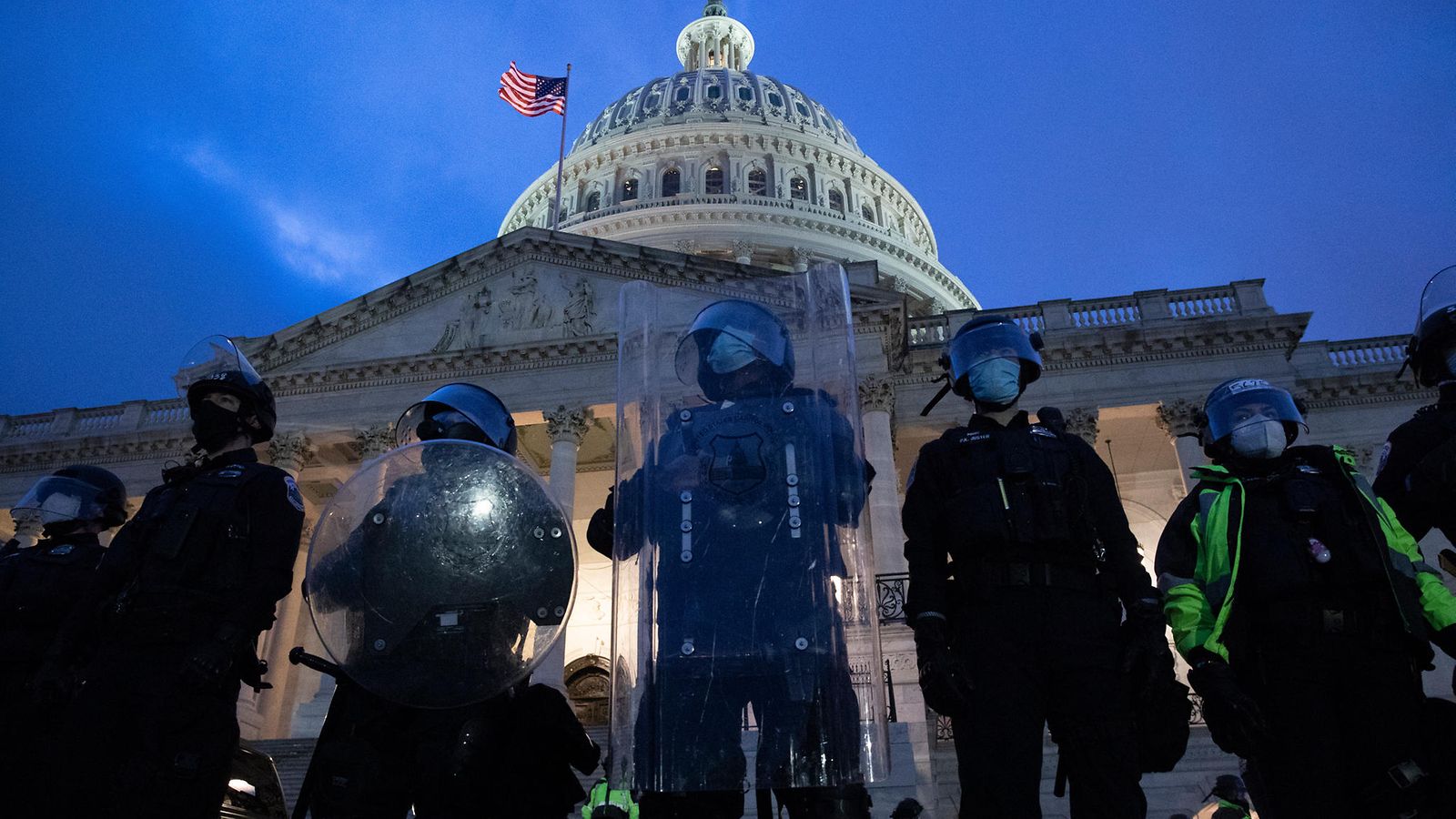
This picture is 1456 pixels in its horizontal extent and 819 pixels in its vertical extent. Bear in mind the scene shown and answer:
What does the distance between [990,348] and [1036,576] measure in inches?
54.4

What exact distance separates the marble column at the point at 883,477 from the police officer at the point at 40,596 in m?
13.7

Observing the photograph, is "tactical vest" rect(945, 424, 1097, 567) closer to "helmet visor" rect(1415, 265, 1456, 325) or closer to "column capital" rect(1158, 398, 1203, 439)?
"helmet visor" rect(1415, 265, 1456, 325)

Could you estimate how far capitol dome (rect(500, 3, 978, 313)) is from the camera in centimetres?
4797

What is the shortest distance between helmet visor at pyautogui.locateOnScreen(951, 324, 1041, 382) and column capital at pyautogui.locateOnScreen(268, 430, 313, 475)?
2209cm

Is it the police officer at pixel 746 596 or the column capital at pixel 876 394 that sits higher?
the column capital at pixel 876 394

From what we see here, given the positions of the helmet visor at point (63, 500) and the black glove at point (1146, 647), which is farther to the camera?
the helmet visor at point (63, 500)

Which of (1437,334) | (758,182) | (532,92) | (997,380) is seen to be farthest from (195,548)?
(758,182)

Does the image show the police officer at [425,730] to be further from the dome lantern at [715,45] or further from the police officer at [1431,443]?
the dome lantern at [715,45]

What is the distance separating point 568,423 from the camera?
2330 cm

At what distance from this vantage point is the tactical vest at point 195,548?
509 centimetres

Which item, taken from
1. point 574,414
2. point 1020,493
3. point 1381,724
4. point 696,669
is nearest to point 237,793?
point 696,669

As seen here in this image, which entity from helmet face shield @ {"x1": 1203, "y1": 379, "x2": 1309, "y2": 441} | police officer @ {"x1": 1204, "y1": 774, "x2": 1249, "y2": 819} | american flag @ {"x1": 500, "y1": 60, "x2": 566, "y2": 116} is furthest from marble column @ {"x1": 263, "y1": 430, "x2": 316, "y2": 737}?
helmet face shield @ {"x1": 1203, "y1": 379, "x2": 1309, "y2": 441}

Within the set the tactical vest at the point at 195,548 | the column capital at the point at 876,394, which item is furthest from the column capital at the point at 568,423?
the tactical vest at the point at 195,548

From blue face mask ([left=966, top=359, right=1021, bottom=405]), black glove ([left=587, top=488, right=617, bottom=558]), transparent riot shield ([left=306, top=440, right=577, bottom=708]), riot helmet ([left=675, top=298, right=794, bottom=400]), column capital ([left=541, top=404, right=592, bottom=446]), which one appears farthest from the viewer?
column capital ([left=541, top=404, right=592, bottom=446])
